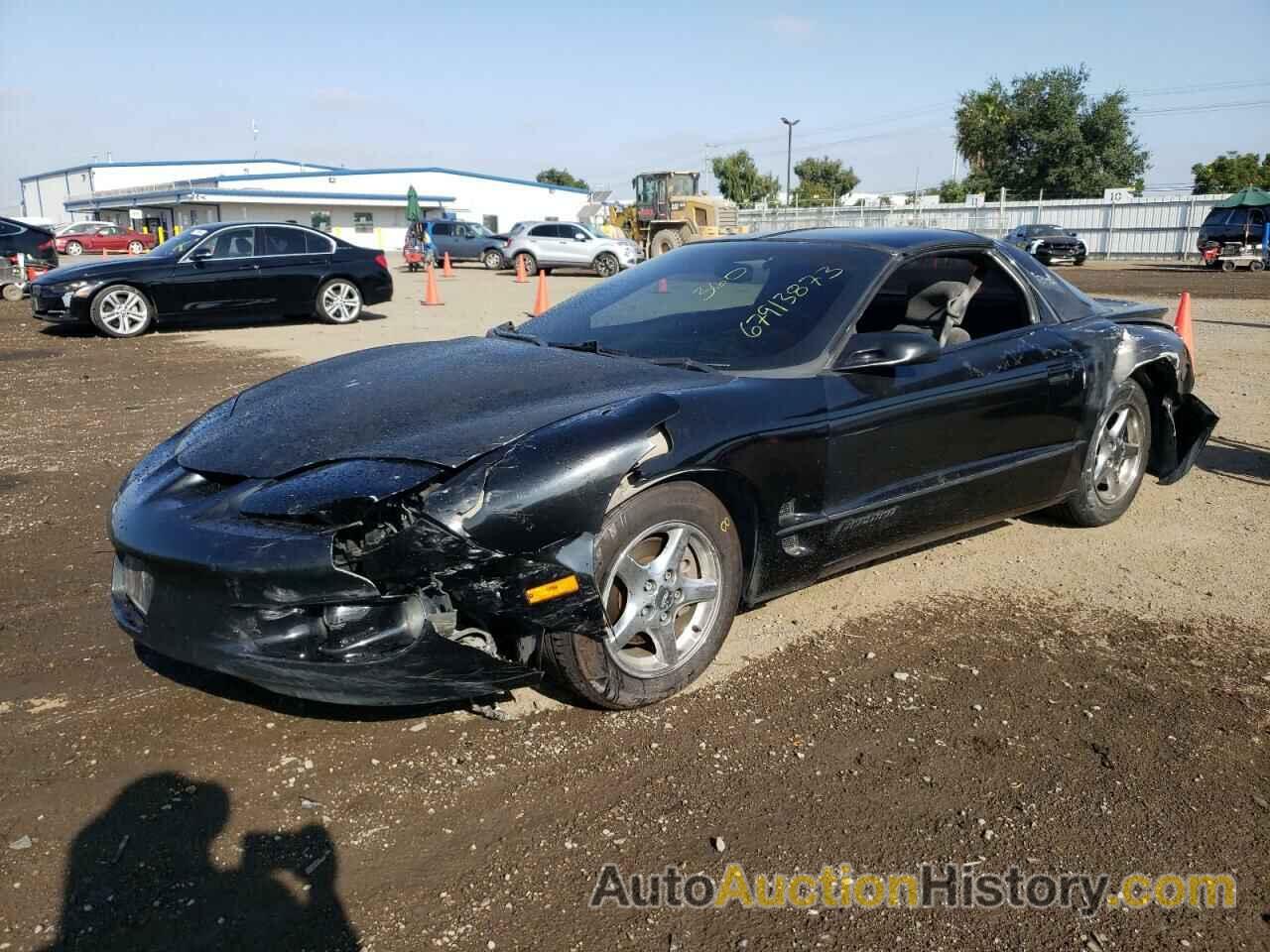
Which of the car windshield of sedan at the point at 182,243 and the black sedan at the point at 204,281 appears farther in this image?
the car windshield of sedan at the point at 182,243

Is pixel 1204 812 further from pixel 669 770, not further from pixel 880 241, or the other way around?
pixel 880 241

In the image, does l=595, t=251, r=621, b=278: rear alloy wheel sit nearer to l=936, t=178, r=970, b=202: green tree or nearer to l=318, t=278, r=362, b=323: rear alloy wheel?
l=318, t=278, r=362, b=323: rear alloy wheel

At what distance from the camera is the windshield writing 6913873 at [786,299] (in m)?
3.87

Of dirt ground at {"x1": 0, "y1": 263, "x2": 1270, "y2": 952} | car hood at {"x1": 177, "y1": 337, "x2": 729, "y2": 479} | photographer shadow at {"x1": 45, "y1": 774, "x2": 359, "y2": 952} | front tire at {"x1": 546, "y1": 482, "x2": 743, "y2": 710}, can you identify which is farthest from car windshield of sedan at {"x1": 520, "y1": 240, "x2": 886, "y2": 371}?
photographer shadow at {"x1": 45, "y1": 774, "x2": 359, "y2": 952}

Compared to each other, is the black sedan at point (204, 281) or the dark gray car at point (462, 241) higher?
the dark gray car at point (462, 241)

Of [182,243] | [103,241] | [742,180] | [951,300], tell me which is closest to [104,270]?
[182,243]

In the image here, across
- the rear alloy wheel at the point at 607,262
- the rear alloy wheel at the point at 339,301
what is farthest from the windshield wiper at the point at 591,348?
the rear alloy wheel at the point at 607,262

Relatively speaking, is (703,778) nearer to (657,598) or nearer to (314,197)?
(657,598)

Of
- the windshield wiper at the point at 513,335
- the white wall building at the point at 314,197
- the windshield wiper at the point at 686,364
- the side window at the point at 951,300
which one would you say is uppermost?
the white wall building at the point at 314,197

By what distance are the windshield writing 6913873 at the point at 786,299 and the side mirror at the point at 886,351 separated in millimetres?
326

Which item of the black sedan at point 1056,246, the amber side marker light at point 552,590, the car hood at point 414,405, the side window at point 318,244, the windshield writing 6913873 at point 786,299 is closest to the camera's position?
the amber side marker light at point 552,590

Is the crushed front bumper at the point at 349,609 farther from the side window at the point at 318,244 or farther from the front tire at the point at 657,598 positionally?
the side window at the point at 318,244

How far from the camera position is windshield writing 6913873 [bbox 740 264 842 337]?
12.7 ft

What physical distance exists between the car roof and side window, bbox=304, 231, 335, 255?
1125cm
